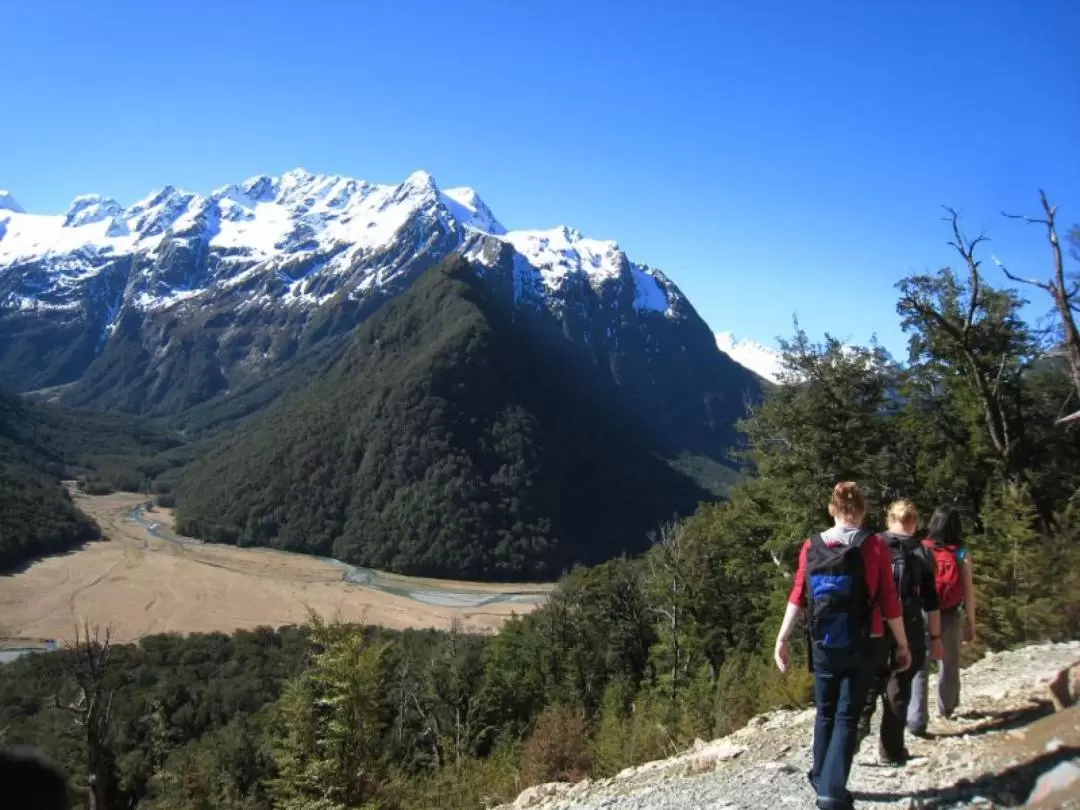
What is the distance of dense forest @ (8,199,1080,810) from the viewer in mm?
12195

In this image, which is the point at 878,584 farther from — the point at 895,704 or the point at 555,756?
the point at 555,756

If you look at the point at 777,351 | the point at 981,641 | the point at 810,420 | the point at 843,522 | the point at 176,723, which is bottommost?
the point at 176,723

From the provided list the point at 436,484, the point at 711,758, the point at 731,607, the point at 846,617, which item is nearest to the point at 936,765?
the point at 846,617

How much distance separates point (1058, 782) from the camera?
5535 mm

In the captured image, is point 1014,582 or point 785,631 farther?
point 1014,582

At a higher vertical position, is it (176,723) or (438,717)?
(438,717)

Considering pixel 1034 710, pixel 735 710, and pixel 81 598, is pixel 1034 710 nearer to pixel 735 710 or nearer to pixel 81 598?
pixel 735 710

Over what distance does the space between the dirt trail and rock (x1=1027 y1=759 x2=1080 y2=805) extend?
308 ft

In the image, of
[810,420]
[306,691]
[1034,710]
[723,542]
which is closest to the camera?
[1034,710]

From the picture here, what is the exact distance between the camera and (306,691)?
1380cm

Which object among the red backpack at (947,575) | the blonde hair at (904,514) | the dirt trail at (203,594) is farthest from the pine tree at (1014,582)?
the dirt trail at (203,594)

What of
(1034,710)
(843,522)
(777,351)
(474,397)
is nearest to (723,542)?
(777,351)

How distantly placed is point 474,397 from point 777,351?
167006mm

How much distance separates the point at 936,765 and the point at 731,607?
2292 centimetres
